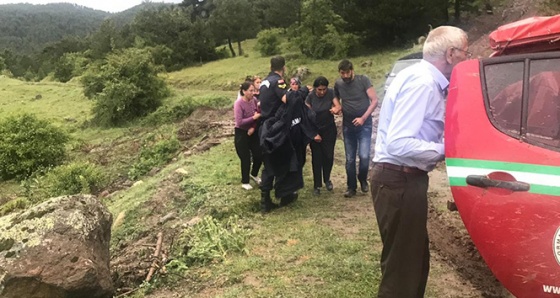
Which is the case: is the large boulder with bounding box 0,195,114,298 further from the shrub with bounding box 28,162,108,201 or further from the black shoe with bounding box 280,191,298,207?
the shrub with bounding box 28,162,108,201

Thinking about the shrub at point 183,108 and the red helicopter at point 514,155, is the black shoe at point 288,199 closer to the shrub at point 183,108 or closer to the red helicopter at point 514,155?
the red helicopter at point 514,155

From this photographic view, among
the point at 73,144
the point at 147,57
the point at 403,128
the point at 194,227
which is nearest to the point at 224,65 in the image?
the point at 147,57

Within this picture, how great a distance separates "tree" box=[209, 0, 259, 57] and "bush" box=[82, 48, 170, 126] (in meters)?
14.5

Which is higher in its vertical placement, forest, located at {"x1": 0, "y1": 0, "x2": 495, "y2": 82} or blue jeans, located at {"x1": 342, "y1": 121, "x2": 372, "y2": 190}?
forest, located at {"x1": 0, "y1": 0, "x2": 495, "y2": 82}

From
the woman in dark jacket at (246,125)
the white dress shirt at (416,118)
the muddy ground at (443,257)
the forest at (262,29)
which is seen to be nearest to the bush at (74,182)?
the muddy ground at (443,257)

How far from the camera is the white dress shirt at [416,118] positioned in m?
2.59

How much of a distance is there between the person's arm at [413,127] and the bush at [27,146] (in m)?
14.7

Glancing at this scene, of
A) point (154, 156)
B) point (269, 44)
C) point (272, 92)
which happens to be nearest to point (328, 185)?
point (272, 92)

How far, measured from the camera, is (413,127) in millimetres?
2590

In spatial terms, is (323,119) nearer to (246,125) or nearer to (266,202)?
(246,125)

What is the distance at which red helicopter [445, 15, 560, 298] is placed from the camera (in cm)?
229

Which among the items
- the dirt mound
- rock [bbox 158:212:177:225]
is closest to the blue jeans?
rock [bbox 158:212:177:225]

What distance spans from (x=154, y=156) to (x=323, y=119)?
7.61 meters

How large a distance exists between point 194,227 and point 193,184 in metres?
2.01
